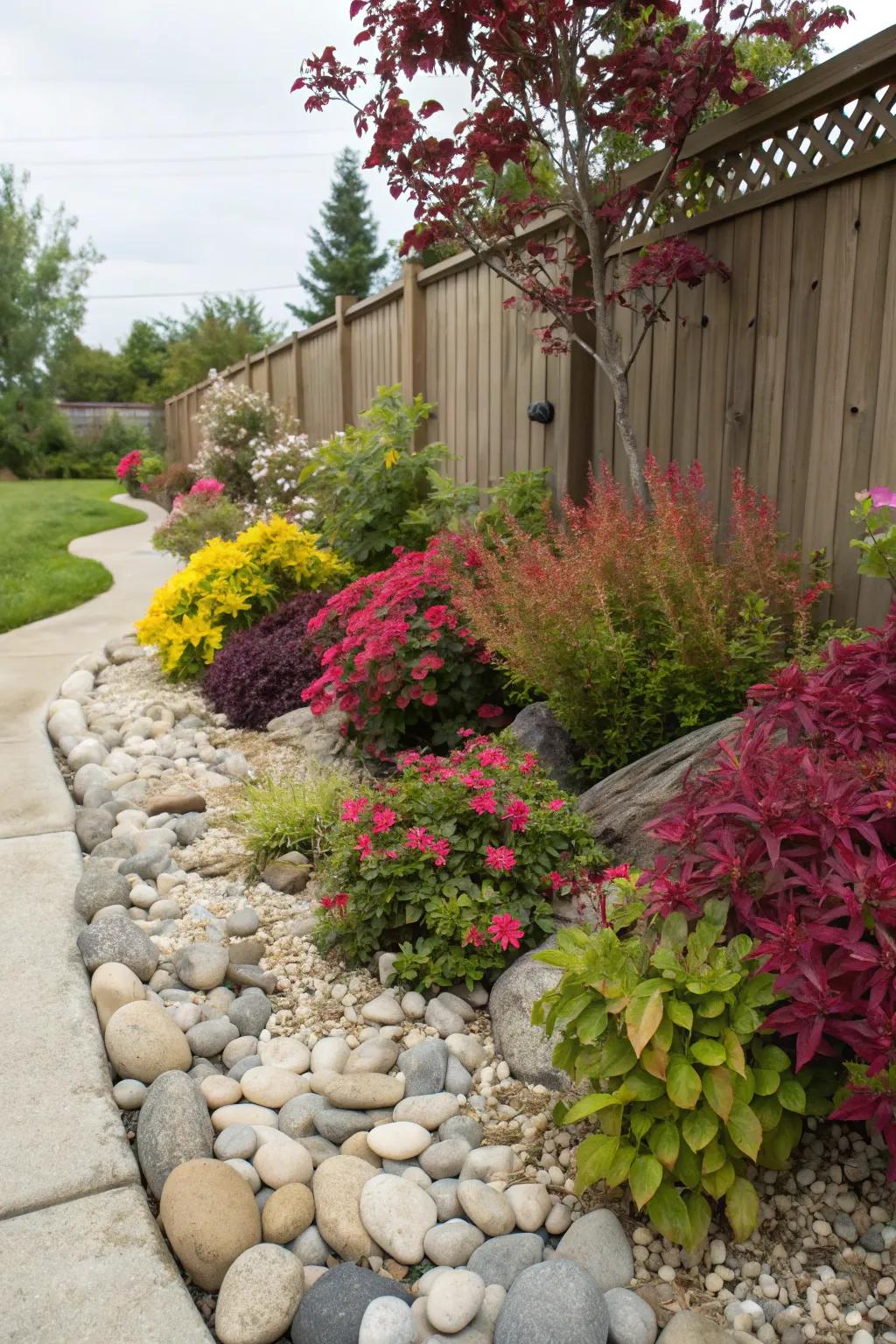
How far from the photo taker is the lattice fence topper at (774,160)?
3.09 meters

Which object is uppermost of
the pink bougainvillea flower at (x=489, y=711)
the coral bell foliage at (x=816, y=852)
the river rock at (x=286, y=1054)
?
the coral bell foliage at (x=816, y=852)

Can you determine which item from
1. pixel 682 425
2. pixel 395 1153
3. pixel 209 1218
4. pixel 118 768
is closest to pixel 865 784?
pixel 395 1153

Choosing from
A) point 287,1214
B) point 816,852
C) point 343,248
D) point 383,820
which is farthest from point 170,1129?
point 343,248

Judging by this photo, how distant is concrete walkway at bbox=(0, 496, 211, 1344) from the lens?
1.64 metres

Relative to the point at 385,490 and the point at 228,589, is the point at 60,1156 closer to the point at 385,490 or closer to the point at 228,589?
the point at 385,490

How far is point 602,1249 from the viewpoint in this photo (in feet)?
5.93

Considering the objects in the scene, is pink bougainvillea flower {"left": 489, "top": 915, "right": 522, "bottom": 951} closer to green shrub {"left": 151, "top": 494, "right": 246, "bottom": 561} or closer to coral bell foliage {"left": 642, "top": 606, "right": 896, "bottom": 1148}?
coral bell foliage {"left": 642, "top": 606, "right": 896, "bottom": 1148}

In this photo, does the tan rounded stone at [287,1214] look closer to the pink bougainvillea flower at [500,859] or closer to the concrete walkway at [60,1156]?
the concrete walkway at [60,1156]

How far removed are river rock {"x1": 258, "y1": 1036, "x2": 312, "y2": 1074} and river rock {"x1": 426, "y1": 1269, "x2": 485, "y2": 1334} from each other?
0.79m

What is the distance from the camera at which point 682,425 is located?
4105 mm

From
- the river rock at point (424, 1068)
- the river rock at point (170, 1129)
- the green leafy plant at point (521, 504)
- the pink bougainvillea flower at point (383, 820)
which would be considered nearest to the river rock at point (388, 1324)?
the river rock at point (170, 1129)

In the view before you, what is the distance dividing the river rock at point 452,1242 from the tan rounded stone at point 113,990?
3.31ft

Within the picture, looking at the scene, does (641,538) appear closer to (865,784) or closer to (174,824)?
(865,784)

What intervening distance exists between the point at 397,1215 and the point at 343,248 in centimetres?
4379
